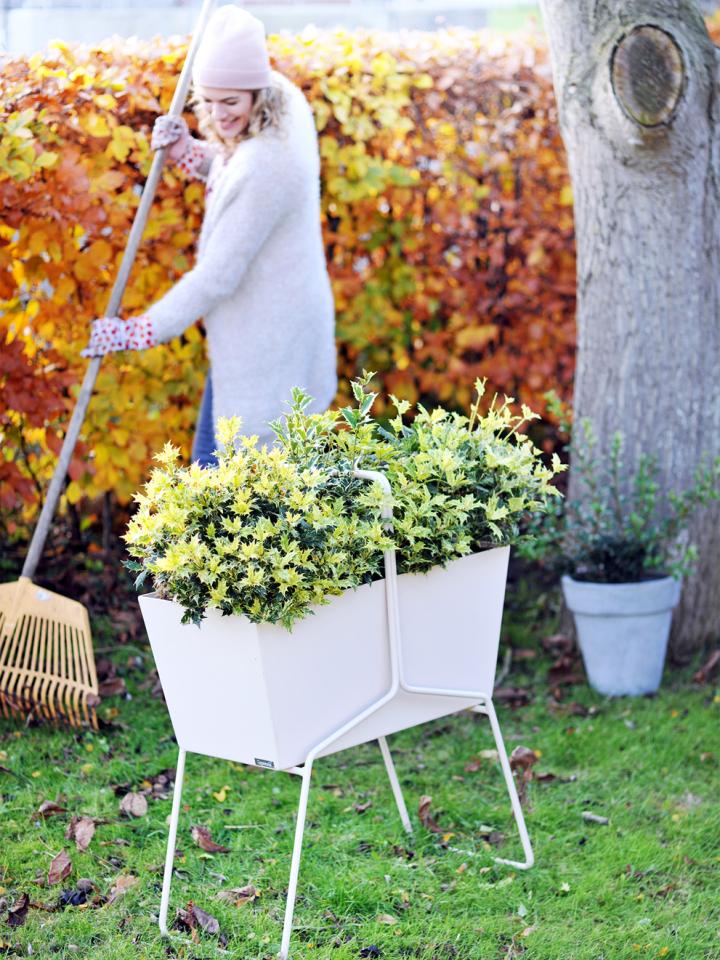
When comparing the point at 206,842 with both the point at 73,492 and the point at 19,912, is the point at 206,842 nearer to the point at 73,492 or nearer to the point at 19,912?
the point at 19,912

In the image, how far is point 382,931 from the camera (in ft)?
8.05

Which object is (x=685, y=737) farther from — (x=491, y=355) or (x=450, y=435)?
(x=491, y=355)

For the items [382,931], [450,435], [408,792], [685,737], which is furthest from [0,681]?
[685,737]

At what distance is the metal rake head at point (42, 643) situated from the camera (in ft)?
10.7

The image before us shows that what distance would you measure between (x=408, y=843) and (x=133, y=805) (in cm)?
72

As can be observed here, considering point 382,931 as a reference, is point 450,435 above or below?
above

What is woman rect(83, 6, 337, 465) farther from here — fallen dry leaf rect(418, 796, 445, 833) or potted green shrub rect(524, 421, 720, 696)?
fallen dry leaf rect(418, 796, 445, 833)

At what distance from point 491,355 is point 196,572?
2892 mm

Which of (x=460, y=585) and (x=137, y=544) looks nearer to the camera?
(x=137, y=544)

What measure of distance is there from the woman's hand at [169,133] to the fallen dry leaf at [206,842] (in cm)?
193

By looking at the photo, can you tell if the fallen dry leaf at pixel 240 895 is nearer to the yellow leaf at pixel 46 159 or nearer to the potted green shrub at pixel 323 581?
the potted green shrub at pixel 323 581

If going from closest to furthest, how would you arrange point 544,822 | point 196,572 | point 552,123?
1. point 196,572
2. point 544,822
3. point 552,123

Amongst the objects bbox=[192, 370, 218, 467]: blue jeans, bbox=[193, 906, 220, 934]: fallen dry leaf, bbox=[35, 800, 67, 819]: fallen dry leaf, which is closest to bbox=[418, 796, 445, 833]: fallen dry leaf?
bbox=[193, 906, 220, 934]: fallen dry leaf

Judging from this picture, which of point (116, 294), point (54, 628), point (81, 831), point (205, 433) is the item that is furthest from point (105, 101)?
point (81, 831)
